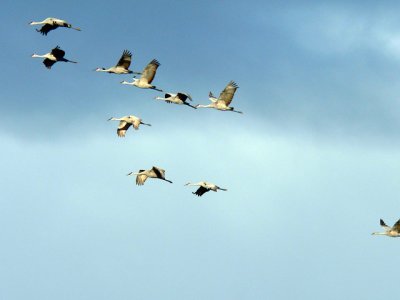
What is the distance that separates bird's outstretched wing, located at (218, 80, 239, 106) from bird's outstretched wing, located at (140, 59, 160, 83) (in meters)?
5.50

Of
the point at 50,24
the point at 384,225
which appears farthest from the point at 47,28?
the point at 384,225

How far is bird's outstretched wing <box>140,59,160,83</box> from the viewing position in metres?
96.5

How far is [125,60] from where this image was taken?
98188 millimetres

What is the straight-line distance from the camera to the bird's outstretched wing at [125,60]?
97.8 meters

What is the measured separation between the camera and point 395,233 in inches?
3922

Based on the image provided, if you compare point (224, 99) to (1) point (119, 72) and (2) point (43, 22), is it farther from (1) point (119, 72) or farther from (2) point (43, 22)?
(2) point (43, 22)

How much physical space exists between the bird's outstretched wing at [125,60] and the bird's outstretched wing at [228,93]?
7.68 m

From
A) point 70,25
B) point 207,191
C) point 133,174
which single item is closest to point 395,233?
point 207,191

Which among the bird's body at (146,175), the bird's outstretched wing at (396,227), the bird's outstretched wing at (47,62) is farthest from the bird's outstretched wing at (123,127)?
the bird's outstretched wing at (396,227)

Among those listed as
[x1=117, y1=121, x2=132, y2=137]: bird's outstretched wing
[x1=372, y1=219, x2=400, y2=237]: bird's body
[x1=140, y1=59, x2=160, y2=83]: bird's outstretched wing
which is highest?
[x1=140, y1=59, x2=160, y2=83]: bird's outstretched wing

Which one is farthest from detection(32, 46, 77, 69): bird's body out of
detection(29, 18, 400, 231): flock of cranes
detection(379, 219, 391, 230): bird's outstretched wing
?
detection(379, 219, 391, 230): bird's outstretched wing

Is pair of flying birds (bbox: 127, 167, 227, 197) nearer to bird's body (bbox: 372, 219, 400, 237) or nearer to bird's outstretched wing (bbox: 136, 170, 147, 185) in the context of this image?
bird's outstretched wing (bbox: 136, 170, 147, 185)

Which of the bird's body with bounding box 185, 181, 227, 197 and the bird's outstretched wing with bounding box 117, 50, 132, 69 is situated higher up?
the bird's outstretched wing with bounding box 117, 50, 132, 69

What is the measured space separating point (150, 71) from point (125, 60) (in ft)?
7.28
